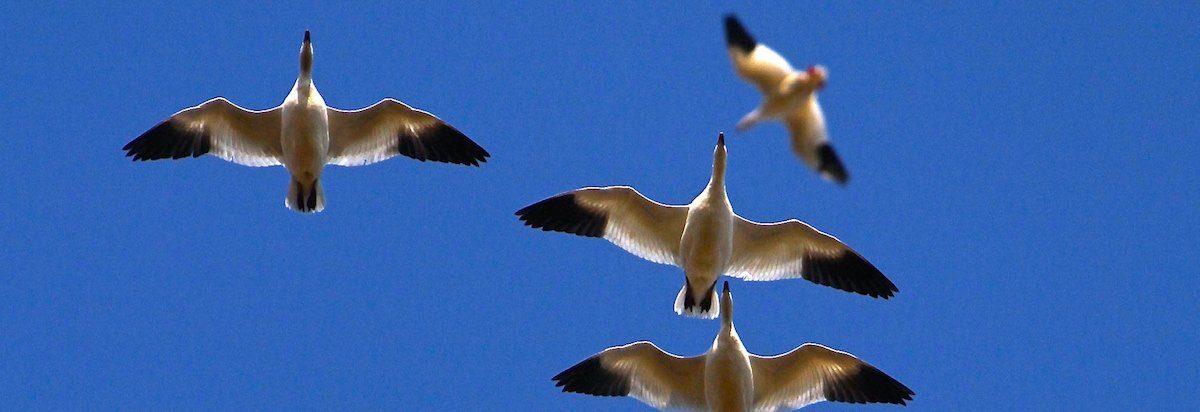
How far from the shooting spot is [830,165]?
869cm

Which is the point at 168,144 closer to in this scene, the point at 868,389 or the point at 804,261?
the point at 804,261

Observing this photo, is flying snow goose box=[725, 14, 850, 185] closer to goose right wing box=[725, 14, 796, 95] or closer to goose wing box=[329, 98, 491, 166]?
goose right wing box=[725, 14, 796, 95]

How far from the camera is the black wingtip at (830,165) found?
8.51m

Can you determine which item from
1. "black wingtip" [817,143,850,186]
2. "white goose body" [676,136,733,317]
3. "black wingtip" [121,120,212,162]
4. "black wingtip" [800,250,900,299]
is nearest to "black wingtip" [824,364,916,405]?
"black wingtip" [800,250,900,299]

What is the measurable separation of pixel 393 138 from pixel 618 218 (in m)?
2.85

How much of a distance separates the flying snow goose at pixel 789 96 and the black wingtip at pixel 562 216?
839 cm

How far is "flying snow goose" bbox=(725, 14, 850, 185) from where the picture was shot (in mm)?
8836

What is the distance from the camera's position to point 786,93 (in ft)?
30.4

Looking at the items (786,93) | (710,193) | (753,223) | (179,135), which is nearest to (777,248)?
(753,223)

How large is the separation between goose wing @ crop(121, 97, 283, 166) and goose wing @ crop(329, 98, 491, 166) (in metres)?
0.75

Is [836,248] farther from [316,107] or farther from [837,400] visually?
[316,107]

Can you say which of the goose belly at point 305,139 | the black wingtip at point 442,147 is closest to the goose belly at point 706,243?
the black wingtip at point 442,147

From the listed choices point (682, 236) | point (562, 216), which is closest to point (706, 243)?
point (682, 236)

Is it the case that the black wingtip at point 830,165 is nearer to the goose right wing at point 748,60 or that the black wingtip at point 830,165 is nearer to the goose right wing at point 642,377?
the goose right wing at point 748,60
